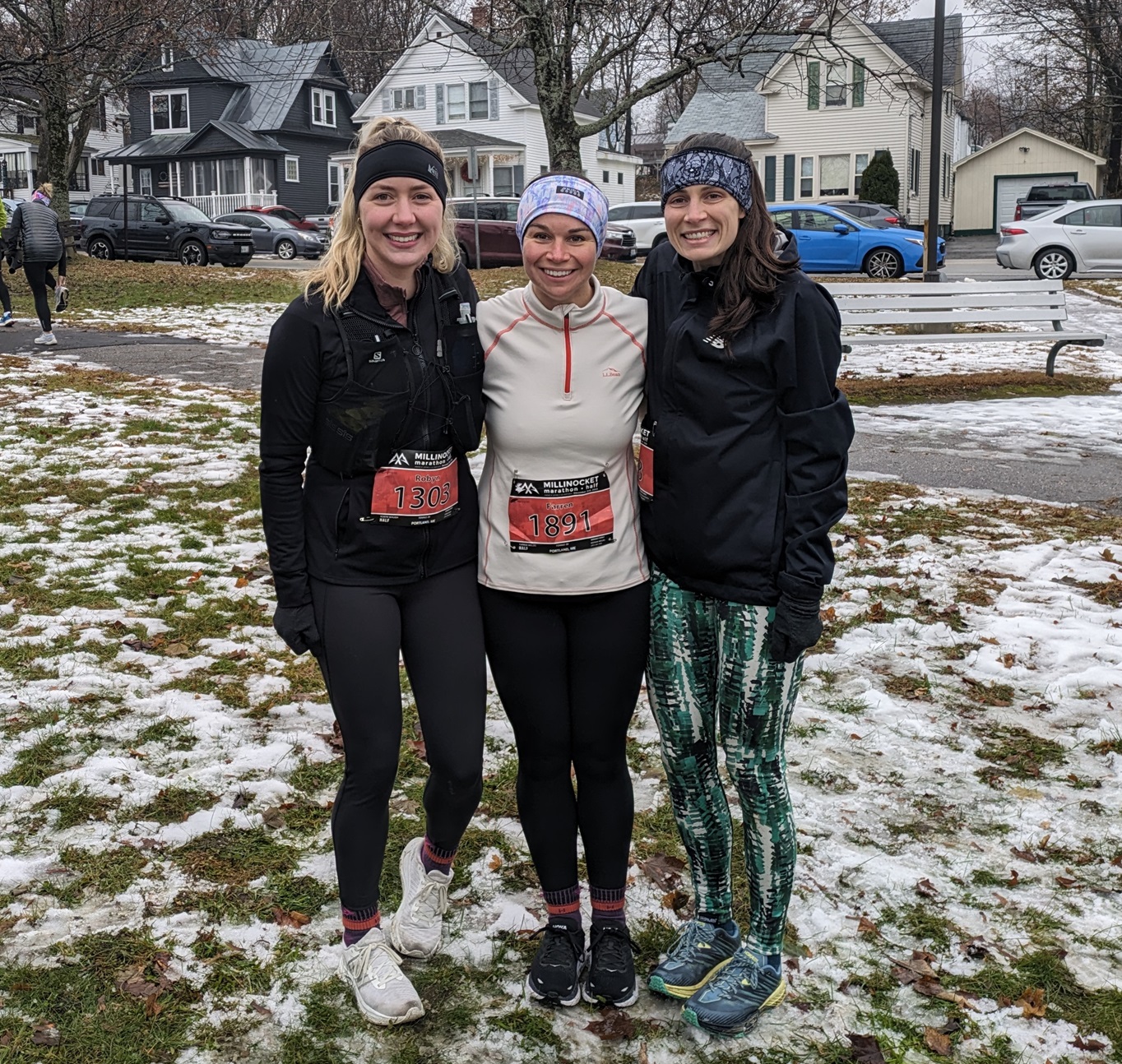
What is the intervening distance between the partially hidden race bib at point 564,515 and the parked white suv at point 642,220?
26.5m

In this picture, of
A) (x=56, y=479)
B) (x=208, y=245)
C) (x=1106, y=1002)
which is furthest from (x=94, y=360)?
(x=208, y=245)

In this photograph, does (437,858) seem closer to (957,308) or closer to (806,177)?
(957,308)

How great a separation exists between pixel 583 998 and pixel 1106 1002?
4.33 ft

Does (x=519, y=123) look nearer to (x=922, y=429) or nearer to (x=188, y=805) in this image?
(x=922, y=429)

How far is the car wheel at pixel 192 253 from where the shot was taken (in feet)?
96.3

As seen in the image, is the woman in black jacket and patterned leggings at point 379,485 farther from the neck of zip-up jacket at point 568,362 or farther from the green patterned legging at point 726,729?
the green patterned legging at point 726,729

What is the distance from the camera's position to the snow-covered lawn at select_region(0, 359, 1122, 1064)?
2.92 m

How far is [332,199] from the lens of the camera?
173ft

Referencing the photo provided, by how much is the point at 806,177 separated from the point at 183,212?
27.6 meters

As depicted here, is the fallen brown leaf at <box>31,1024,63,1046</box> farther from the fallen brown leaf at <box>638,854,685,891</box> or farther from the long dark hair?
the long dark hair

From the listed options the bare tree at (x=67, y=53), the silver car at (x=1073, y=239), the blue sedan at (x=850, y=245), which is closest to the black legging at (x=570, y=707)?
the bare tree at (x=67, y=53)

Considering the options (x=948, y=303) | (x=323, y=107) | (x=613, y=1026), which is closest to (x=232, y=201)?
(x=323, y=107)

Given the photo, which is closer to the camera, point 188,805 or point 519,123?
point 188,805

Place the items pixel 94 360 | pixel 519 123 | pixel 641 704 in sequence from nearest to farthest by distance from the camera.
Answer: pixel 641 704 < pixel 94 360 < pixel 519 123
